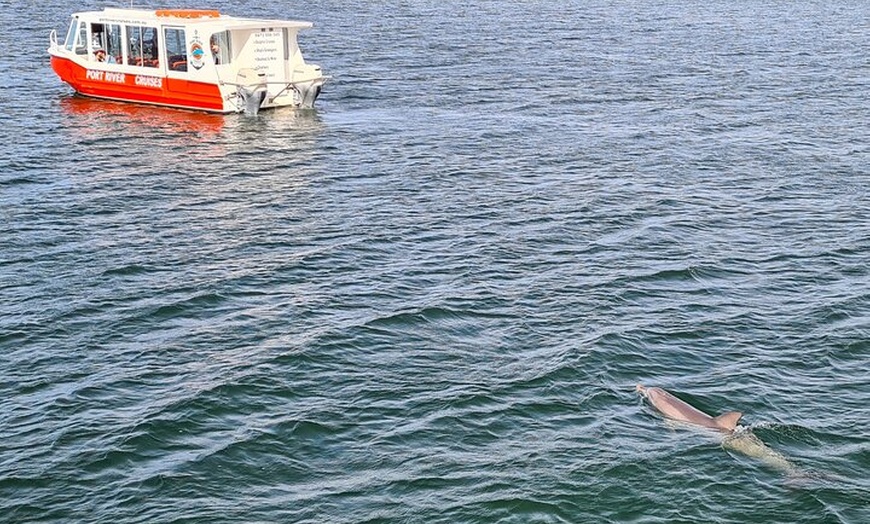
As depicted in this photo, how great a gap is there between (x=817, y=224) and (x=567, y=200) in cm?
630

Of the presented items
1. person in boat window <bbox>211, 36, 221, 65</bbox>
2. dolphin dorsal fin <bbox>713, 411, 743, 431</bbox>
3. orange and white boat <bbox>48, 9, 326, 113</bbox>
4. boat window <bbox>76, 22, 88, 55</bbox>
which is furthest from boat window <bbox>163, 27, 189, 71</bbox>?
dolphin dorsal fin <bbox>713, 411, 743, 431</bbox>

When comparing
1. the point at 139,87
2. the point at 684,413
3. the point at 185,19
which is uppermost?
the point at 185,19

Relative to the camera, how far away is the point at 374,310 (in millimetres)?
24438

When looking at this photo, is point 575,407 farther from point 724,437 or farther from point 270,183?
point 270,183

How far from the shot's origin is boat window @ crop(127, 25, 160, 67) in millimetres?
43375

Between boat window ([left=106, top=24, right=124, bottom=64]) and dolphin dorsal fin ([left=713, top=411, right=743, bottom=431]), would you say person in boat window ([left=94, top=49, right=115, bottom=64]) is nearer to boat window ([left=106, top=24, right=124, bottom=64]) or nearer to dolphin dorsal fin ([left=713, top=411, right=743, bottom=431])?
boat window ([left=106, top=24, right=124, bottom=64])

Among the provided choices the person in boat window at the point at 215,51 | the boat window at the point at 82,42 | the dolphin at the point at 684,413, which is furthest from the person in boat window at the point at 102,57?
the dolphin at the point at 684,413

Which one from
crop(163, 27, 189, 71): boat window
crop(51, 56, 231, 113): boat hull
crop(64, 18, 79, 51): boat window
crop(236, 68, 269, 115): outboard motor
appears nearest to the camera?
crop(236, 68, 269, 115): outboard motor

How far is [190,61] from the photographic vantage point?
42250 millimetres

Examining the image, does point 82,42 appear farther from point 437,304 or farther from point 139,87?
point 437,304

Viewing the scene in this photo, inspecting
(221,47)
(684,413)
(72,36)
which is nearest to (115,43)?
(72,36)

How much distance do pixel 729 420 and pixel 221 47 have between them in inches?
1105

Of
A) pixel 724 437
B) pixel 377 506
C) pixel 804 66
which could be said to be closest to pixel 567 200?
pixel 724 437

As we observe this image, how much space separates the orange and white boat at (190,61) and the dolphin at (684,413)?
82.2 ft
